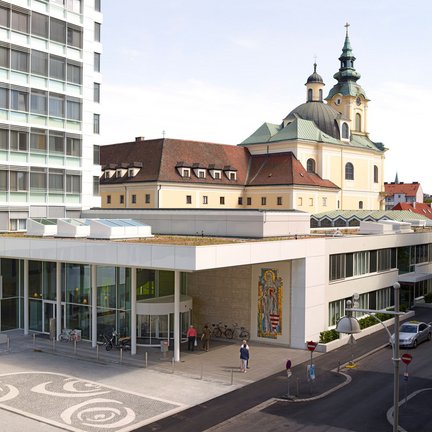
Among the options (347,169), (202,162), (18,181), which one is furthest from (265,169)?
(18,181)

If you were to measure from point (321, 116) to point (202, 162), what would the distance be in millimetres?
24208

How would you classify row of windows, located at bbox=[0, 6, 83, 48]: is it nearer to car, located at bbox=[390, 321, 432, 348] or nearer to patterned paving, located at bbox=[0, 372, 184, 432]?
patterned paving, located at bbox=[0, 372, 184, 432]

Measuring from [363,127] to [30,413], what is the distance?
96.7 meters

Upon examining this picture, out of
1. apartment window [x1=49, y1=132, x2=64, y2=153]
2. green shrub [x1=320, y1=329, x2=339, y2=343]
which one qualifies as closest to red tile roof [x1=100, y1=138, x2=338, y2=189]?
apartment window [x1=49, y1=132, x2=64, y2=153]

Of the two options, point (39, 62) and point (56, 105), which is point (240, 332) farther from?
point (39, 62)

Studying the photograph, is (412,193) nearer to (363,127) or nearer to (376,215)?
(363,127)

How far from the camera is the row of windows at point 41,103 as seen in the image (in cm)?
4481

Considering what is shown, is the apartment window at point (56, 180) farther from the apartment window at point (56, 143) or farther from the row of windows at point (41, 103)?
the row of windows at point (41, 103)

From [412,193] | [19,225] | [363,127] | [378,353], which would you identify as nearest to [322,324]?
[378,353]

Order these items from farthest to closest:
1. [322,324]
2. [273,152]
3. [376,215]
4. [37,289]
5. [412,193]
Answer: [412,193] → [273,152] → [376,215] → [37,289] → [322,324]

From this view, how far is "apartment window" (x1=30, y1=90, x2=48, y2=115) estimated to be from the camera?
46.4 metres

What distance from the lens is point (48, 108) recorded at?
47.5 meters

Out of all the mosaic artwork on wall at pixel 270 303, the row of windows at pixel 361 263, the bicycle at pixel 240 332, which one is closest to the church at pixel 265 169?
the row of windows at pixel 361 263

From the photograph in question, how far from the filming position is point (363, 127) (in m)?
111
